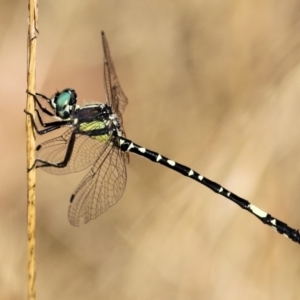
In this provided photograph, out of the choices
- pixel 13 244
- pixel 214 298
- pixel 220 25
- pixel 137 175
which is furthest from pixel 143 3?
pixel 214 298

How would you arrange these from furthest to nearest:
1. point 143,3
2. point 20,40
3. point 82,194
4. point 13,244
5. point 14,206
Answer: point 143,3, point 20,40, point 14,206, point 13,244, point 82,194

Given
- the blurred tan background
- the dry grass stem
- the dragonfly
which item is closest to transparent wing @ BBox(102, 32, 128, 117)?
the dragonfly

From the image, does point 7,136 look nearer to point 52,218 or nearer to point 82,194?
point 52,218

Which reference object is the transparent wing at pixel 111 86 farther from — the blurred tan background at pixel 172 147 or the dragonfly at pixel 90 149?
the blurred tan background at pixel 172 147

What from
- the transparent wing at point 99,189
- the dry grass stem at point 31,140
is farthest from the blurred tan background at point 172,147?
the dry grass stem at point 31,140

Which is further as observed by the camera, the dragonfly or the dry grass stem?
the dragonfly

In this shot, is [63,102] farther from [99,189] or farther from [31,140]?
[31,140]

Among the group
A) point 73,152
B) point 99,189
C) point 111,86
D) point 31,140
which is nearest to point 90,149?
point 73,152

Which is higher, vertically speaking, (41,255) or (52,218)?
(52,218)

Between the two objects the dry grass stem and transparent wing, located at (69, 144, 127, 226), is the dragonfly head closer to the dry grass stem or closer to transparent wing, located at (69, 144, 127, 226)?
transparent wing, located at (69, 144, 127, 226)
